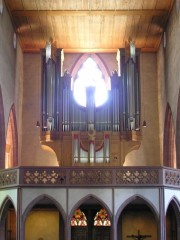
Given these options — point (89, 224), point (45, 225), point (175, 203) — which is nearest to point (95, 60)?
point (89, 224)

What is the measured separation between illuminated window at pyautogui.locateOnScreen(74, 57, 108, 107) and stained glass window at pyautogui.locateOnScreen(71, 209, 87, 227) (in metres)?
6.31

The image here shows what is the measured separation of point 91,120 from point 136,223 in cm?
480

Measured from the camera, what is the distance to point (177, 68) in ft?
71.1

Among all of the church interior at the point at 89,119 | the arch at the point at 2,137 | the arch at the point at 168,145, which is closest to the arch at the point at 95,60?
the church interior at the point at 89,119

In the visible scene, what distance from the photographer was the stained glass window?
2289 cm

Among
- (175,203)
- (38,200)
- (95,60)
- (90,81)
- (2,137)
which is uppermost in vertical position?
(95,60)

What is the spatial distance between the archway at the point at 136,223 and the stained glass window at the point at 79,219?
147cm

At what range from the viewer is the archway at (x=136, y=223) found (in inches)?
897

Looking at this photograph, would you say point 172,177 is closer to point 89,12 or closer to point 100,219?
point 100,219

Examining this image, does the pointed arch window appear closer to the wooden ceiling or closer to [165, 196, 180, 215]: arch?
[165, 196, 180, 215]: arch

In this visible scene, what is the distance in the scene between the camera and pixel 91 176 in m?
19.4

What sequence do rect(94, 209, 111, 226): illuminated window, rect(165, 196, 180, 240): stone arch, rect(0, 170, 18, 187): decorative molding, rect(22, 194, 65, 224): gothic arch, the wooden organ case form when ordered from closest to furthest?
rect(22, 194, 65, 224): gothic arch, rect(0, 170, 18, 187): decorative molding, rect(165, 196, 180, 240): stone arch, the wooden organ case, rect(94, 209, 111, 226): illuminated window

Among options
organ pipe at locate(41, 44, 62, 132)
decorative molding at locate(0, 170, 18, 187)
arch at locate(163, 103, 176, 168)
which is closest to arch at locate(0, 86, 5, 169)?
decorative molding at locate(0, 170, 18, 187)

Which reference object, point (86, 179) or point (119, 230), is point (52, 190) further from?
point (119, 230)
